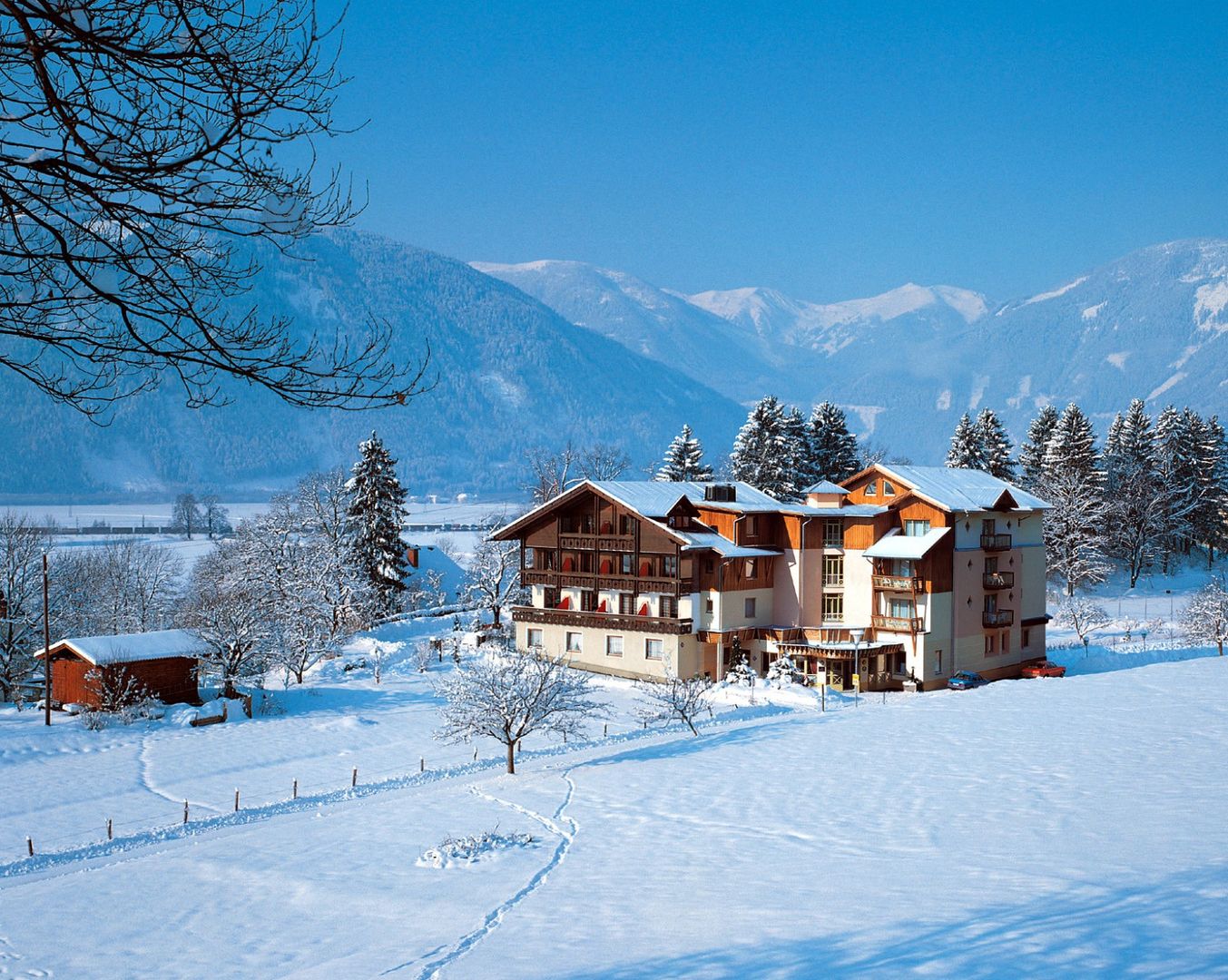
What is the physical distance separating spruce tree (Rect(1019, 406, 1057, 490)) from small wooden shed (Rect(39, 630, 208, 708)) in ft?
210

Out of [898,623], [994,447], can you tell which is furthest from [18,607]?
[994,447]

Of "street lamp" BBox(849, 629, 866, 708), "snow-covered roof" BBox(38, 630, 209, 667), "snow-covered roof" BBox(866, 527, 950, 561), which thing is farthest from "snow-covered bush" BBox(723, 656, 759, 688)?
"snow-covered roof" BBox(38, 630, 209, 667)

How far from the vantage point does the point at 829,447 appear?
78750 mm

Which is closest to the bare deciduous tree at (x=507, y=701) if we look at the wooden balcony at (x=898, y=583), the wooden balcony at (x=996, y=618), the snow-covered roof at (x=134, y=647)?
the snow-covered roof at (x=134, y=647)

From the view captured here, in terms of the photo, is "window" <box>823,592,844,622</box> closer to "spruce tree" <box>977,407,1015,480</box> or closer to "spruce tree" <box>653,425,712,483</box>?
"spruce tree" <box>653,425,712,483</box>

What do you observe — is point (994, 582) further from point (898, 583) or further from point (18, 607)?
point (18, 607)

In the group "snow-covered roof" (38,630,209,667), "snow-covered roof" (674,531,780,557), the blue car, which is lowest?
the blue car

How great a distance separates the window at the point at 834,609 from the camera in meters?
50.1

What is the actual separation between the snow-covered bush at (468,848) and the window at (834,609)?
31399mm

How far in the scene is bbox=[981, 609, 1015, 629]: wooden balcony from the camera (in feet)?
166

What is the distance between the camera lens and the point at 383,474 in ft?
217

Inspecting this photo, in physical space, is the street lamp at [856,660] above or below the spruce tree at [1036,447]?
below

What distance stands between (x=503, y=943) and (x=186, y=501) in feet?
475

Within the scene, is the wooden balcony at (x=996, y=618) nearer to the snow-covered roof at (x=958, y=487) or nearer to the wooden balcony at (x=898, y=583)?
the snow-covered roof at (x=958, y=487)
